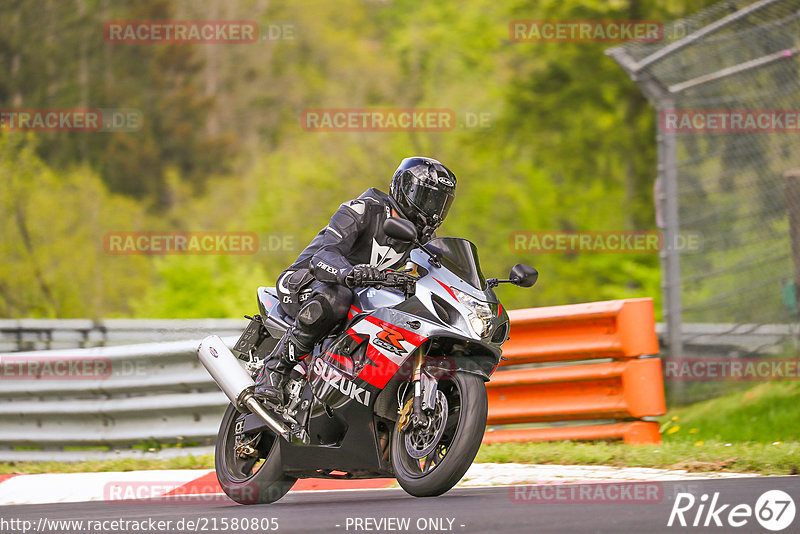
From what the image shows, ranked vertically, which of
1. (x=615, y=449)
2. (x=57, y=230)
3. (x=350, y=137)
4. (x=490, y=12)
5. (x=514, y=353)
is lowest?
(x=615, y=449)

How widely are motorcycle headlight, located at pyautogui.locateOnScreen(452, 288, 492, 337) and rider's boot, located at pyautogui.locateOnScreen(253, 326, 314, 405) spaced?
3.42 ft

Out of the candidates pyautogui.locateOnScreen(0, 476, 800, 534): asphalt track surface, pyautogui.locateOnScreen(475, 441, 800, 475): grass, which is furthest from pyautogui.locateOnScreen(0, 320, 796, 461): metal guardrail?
pyautogui.locateOnScreen(0, 476, 800, 534): asphalt track surface

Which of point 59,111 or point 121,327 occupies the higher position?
point 59,111

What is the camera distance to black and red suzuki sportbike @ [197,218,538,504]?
5.59 m

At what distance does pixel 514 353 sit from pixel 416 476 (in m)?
3.31

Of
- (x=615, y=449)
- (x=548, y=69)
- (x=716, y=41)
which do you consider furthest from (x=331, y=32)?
(x=615, y=449)

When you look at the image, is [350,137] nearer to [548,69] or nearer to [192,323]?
[548,69]

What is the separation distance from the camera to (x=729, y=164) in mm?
11148

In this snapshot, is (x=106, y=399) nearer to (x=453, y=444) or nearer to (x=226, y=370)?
(x=226, y=370)

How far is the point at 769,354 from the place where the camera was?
10078 mm

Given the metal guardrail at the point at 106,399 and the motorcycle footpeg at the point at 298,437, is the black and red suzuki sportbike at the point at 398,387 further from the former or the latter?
the metal guardrail at the point at 106,399

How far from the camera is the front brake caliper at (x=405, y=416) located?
5777 mm

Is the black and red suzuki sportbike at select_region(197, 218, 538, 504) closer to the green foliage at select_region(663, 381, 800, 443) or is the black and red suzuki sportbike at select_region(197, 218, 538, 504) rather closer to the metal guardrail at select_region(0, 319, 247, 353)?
the green foliage at select_region(663, 381, 800, 443)

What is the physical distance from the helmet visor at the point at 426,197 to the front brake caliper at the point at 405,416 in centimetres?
105
